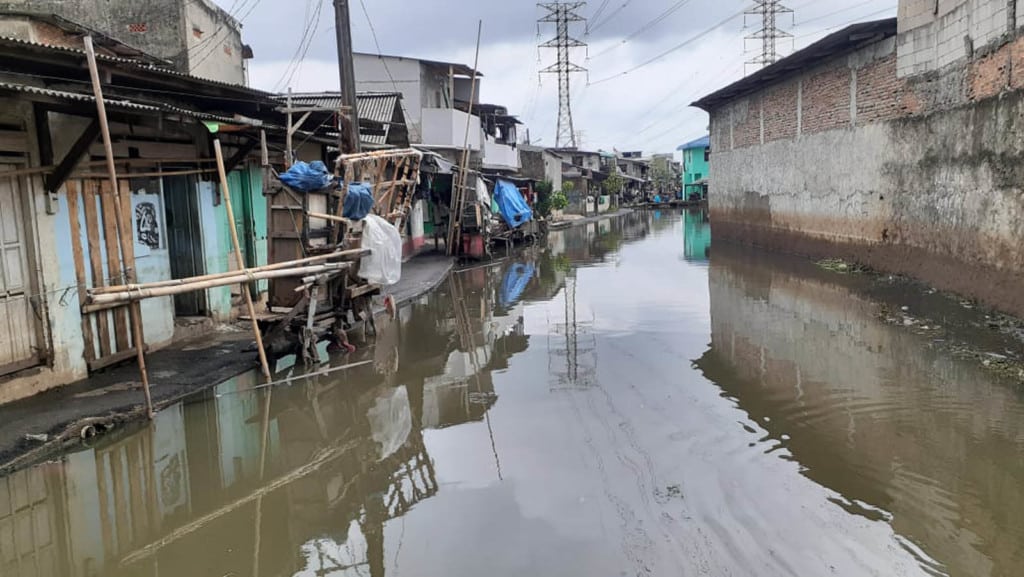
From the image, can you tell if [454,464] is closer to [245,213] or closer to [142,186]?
[142,186]

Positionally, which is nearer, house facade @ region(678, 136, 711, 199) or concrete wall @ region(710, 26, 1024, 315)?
concrete wall @ region(710, 26, 1024, 315)

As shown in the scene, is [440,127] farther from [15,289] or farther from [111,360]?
[15,289]

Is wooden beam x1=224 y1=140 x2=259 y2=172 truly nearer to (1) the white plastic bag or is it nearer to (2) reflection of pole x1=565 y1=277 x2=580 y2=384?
(1) the white plastic bag

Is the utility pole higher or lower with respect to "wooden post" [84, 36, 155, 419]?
higher

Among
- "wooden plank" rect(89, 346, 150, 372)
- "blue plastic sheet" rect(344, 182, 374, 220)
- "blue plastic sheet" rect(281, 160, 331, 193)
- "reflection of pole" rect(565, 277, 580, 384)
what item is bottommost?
"reflection of pole" rect(565, 277, 580, 384)

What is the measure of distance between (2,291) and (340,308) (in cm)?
397

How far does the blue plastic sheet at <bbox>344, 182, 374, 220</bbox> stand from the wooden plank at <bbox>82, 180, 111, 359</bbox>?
295 cm

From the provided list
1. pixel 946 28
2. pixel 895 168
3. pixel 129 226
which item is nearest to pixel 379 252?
pixel 129 226

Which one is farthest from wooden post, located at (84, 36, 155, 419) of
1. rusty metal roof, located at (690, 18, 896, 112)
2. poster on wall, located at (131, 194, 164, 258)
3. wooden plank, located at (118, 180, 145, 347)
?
rusty metal roof, located at (690, 18, 896, 112)

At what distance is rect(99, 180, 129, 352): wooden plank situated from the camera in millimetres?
8695

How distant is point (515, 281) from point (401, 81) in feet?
42.3

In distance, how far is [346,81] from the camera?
1327 centimetres

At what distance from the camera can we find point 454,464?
618 centimetres

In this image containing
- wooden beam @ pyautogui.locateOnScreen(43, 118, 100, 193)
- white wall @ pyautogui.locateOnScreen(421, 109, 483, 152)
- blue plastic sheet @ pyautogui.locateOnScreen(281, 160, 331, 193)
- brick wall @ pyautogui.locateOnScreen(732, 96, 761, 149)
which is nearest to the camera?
wooden beam @ pyautogui.locateOnScreen(43, 118, 100, 193)
